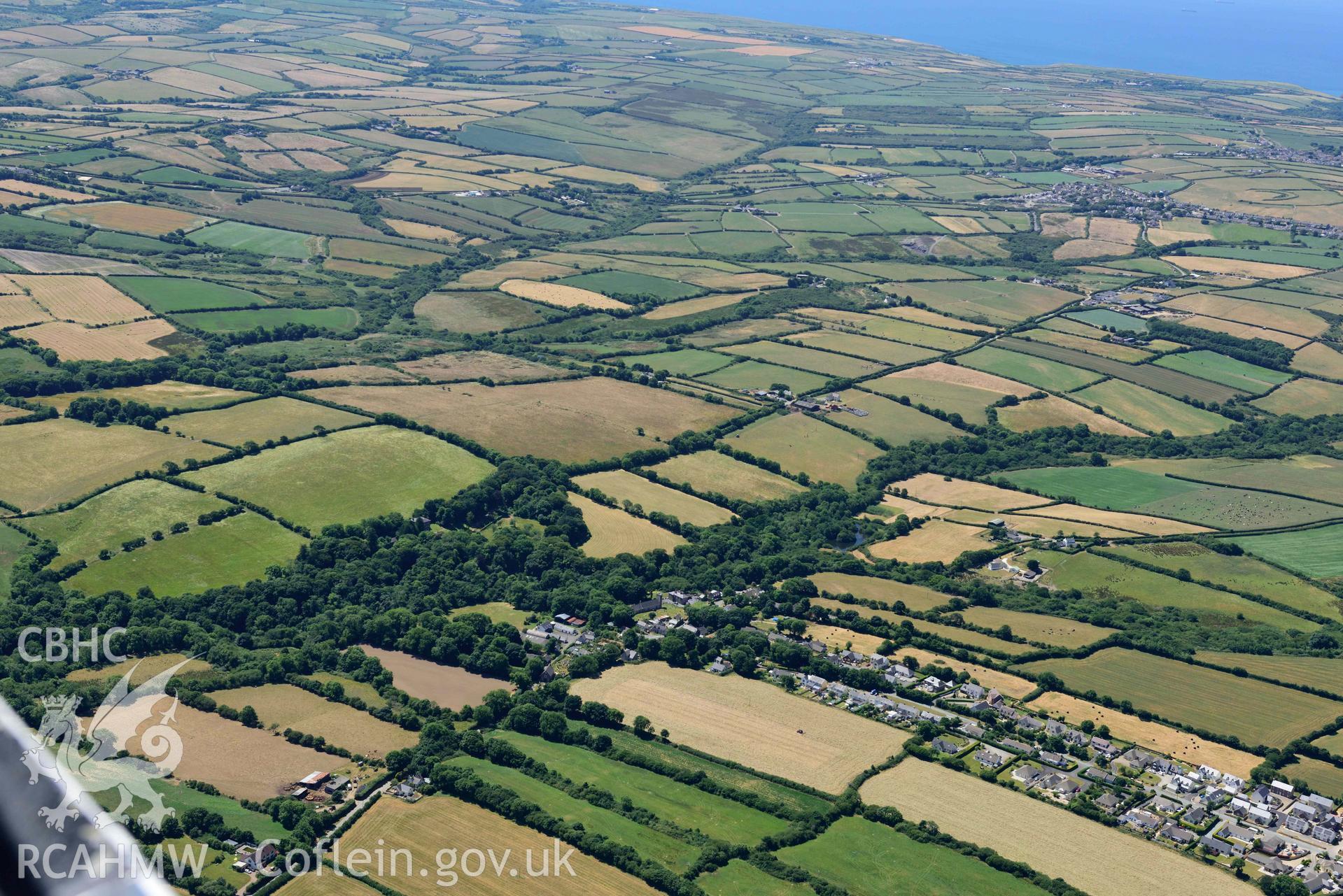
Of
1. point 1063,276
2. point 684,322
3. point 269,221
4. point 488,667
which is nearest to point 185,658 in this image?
Answer: point 488,667

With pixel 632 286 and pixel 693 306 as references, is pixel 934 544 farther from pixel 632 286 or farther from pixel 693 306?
pixel 632 286

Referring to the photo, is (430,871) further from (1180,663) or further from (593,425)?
(593,425)

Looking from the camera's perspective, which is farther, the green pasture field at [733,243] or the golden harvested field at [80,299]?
the green pasture field at [733,243]

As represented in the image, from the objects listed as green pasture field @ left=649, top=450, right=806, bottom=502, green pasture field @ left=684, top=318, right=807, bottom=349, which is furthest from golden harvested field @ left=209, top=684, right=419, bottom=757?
green pasture field @ left=684, top=318, right=807, bottom=349

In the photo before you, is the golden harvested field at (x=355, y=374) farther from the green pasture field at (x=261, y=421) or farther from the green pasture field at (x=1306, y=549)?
the green pasture field at (x=1306, y=549)

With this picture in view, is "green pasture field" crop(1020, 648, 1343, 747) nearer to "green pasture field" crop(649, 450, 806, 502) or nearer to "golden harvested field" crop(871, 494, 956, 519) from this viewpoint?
"golden harvested field" crop(871, 494, 956, 519)

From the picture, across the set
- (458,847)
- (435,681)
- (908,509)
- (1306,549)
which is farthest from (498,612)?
(1306,549)

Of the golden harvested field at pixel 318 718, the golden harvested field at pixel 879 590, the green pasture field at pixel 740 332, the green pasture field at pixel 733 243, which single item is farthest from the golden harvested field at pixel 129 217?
the golden harvested field at pixel 879 590
